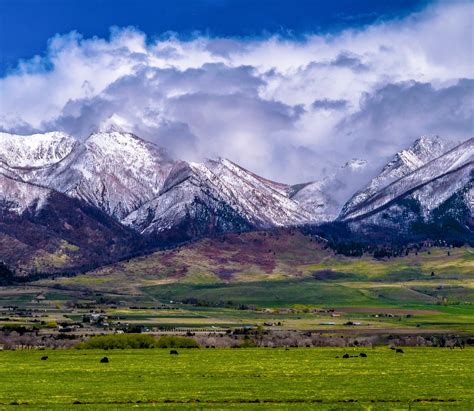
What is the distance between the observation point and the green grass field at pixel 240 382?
286 feet

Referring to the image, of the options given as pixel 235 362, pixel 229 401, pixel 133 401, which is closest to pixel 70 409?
pixel 133 401

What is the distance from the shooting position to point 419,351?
176 meters

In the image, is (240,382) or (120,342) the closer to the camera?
(240,382)

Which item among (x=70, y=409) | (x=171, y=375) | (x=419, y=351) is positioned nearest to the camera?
(x=70, y=409)

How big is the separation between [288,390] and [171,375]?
24.1 m

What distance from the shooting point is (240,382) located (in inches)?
4188

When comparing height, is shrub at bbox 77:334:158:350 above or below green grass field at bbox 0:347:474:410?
above

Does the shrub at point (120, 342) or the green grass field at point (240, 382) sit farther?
the shrub at point (120, 342)

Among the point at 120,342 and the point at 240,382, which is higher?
the point at 120,342

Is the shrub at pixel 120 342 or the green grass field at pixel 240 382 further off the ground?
the shrub at pixel 120 342

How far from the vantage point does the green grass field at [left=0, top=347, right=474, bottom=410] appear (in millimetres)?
87062

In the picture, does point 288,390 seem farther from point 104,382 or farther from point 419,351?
point 419,351

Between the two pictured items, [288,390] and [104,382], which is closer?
[288,390]

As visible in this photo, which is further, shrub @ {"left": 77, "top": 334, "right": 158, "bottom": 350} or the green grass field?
shrub @ {"left": 77, "top": 334, "right": 158, "bottom": 350}
